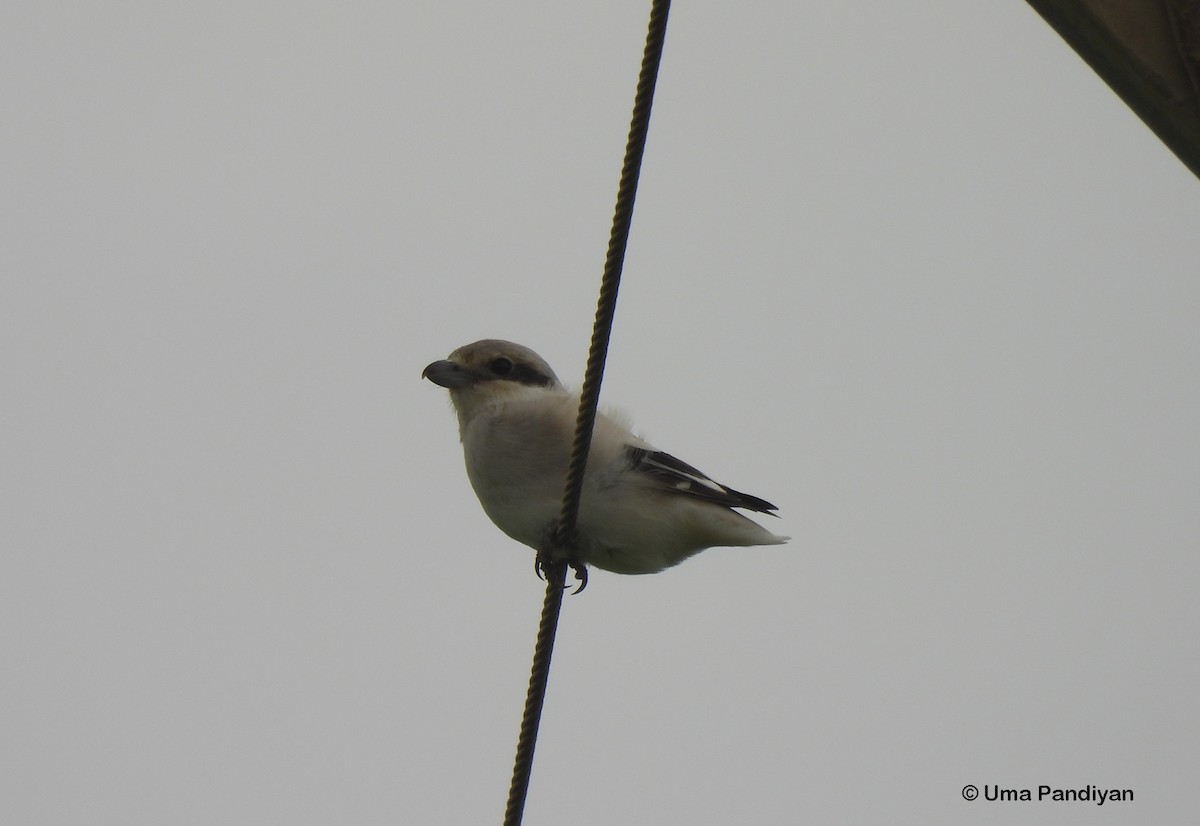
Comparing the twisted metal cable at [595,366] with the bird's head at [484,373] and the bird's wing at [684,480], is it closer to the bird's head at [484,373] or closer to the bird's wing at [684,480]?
the bird's wing at [684,480]

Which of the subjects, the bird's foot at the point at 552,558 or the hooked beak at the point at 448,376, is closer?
the bird's foot at the point at 552,558

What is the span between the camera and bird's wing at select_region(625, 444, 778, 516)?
4.68 m

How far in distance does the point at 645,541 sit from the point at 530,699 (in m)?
1.34

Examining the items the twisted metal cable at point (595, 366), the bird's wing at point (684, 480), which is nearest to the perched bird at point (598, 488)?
the bird's wing at point (684, 480)

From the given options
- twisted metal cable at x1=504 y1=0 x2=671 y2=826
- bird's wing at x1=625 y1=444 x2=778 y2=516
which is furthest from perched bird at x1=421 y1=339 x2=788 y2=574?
twisted metal cable at x1=504 y1=0 x2=671 y2=826

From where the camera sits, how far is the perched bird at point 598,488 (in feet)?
14.8

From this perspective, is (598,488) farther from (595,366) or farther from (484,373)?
(595,366)

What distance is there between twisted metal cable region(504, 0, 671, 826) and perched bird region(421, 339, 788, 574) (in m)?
0.57

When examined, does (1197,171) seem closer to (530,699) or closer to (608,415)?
(530,699)

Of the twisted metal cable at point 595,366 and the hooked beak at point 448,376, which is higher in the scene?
the hooked beak at point 448,376

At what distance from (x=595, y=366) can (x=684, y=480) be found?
1.86 metres

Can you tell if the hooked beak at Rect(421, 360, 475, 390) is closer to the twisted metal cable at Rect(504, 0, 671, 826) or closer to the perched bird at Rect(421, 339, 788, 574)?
the perched bird at Rect(421, 339, 788, 574)

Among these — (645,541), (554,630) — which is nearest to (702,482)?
(645,541)

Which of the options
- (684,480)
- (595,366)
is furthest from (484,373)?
(595,366)
